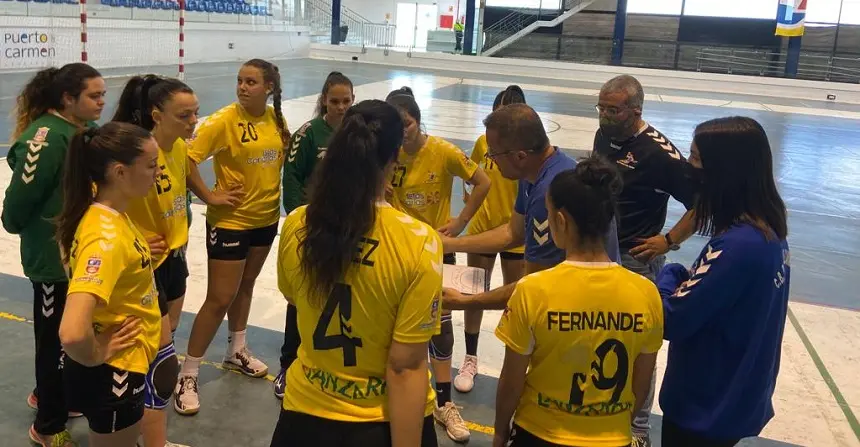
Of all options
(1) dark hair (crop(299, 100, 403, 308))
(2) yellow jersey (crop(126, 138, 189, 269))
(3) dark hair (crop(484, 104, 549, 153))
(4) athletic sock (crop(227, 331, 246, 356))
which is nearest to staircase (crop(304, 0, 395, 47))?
(4) athletic sock (crop(227, 331, 246, 356))

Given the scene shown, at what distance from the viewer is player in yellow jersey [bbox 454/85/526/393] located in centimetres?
443

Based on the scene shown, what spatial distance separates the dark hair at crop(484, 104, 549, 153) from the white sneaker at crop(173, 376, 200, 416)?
240cm

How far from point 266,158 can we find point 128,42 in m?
21.2

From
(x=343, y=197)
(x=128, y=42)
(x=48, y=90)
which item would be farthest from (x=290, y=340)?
(x=128, y=42)

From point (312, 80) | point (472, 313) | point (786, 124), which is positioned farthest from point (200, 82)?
point (472, 313)

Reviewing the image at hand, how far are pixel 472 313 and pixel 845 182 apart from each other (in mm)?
9858

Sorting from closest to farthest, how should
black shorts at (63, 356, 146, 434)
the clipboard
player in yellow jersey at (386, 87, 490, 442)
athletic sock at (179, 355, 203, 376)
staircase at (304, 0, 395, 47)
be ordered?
black shorts at (63, 356, 146, 434) < the clipboard < player in yellow jersey at (386, 87, 490, 442) < athletic sock at (179, 355, 203, 376) < staircase at (304, 0, 395, 47)

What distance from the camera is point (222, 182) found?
4145 millimetres

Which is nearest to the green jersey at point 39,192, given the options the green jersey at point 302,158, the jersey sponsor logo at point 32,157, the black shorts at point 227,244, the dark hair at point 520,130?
the jersey sponsor logo at point 32,157

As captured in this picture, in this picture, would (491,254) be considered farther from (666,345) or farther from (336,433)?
(336,433)

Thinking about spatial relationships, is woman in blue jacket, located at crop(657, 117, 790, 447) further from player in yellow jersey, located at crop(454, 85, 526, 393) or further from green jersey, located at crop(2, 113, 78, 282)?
green jersey, located at crop(2, 113, 78, 282)

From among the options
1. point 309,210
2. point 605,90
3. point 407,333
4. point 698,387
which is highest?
point 605,90

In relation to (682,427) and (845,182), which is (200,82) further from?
(682,427)

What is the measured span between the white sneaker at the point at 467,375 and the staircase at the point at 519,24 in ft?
100
